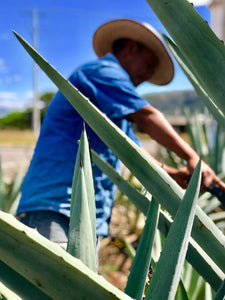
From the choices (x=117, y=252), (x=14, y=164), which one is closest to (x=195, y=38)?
(x=117, y=252)

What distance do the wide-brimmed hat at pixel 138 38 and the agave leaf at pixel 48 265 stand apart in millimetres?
1127

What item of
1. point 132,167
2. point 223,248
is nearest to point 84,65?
point 132,167

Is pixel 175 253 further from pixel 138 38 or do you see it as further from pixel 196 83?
pixel 138 38

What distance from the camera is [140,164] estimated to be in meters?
0.54

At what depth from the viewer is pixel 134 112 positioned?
1084 mm

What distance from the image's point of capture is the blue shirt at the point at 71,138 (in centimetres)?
108

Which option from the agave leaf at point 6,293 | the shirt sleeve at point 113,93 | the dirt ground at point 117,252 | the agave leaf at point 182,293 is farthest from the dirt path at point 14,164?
the agave leaf at point 6,293

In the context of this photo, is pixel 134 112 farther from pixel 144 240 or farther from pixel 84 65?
pixel 144 240

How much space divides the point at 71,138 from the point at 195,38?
74 centimetres

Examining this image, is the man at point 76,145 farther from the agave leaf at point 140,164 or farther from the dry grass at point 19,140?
the dry grass at point 19,140

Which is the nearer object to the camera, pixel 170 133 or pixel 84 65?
pixel 170 133

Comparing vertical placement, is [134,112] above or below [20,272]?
above

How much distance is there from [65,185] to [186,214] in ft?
2.36

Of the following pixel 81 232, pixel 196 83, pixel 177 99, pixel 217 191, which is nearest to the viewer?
pixel 81 232
